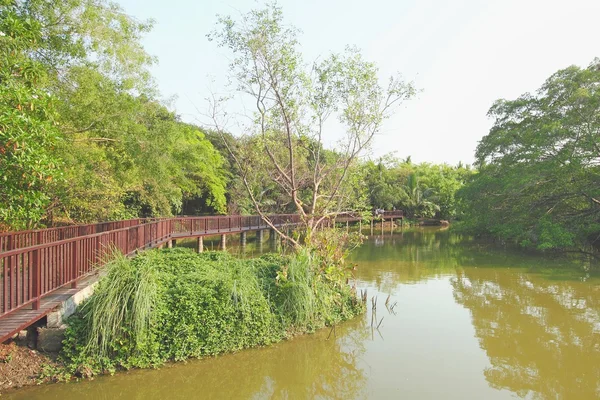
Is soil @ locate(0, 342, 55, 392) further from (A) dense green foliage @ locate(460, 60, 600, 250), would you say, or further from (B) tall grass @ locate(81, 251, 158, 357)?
(A) dense green foliage @ locate(460, 60, 600, 250)

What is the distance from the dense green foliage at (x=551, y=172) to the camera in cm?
1675

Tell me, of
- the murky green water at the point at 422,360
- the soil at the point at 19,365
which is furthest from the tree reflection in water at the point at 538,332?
the soil at the point at 19,365

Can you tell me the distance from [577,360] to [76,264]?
7.74 m

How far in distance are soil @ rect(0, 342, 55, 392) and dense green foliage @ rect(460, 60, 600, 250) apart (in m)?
16.8

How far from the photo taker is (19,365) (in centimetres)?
526

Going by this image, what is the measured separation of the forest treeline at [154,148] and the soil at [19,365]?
5.50 feet

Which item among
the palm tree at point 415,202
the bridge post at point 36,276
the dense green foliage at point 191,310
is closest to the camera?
the bridge post at point 36,276

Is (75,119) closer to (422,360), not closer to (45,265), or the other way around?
(45,265)

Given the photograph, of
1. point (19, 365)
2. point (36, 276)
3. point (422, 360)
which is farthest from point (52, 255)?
point (422, 360)

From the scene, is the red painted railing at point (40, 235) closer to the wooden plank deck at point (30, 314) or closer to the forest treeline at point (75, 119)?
the forest treeline at point (75, 119)

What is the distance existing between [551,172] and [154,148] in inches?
594

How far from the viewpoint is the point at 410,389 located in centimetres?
573

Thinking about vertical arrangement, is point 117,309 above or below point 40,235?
below

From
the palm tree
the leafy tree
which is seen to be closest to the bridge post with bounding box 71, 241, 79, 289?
the leafy tree
